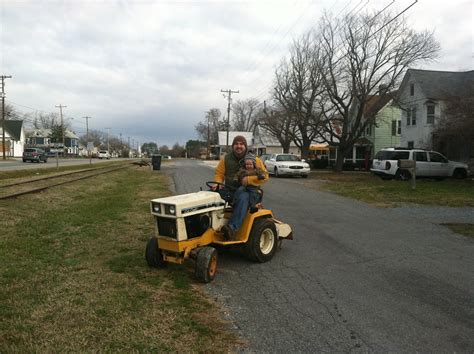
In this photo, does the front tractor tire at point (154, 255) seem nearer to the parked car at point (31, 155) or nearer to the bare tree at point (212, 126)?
the parked car at point (31, 155)

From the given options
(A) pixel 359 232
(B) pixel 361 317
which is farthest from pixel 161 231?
(A) pixel 359 232

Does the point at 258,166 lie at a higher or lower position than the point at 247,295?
higher

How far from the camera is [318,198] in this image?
48.9 ft

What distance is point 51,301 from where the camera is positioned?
170 inches

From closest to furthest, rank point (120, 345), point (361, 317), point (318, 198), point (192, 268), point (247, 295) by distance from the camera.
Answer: point (120, 345) < point (361, 317) < point (247, 295) < point (192, 268) < point (318, 198)

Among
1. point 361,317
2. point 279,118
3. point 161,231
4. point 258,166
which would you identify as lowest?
point 361,317

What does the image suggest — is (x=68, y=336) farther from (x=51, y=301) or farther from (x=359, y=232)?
(x=359, y=232)

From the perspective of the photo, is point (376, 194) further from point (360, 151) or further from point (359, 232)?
A: point (360, 151)

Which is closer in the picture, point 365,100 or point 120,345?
point 120,345

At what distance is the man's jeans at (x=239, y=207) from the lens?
5.74 metres

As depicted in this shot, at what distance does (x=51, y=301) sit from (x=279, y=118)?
132 feet

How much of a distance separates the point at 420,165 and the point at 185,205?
21.5 metres

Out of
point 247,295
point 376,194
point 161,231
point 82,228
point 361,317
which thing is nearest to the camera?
point 361,317

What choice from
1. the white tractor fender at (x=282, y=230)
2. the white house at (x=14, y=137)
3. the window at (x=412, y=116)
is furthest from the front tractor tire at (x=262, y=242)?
the white house at (x=14, y=137)
